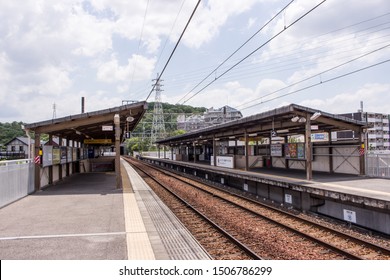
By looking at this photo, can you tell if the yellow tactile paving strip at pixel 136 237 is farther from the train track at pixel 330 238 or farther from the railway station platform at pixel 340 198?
the railway station platform at pixel 340 198

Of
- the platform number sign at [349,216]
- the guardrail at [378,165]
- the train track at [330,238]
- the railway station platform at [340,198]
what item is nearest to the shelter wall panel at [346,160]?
the guardrail at [378,165]

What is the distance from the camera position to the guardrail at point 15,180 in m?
10.6

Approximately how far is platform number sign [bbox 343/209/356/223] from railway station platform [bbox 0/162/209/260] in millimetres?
5978

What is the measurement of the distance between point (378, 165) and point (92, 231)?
14084mm

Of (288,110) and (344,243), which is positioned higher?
(288,110)

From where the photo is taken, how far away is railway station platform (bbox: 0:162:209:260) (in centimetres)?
598

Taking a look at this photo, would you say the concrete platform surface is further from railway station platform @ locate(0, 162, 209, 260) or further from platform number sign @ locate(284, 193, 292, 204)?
platform number sign @ locate(284, 193, 292, 204)

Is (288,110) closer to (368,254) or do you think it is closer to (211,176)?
(368,254)

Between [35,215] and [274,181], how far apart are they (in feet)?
33.3

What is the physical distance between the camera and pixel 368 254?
23.4 ft

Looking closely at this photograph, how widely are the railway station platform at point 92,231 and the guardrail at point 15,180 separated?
0.36 metres

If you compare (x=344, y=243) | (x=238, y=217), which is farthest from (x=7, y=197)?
(x=344, y=243)
